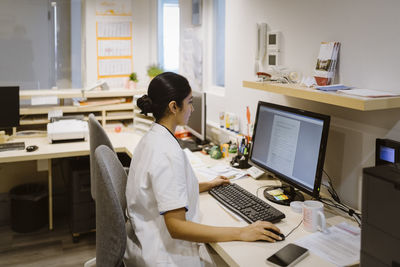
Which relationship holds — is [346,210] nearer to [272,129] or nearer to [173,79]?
[272,129]

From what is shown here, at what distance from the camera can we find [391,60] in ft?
5.07

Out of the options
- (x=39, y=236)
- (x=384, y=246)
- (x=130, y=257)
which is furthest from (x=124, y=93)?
(x=384, y=246)

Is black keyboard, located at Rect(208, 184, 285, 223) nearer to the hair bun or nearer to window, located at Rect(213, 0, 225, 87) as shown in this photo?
the hair bun

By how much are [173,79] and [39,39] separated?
8.79 ft

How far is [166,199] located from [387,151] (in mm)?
884

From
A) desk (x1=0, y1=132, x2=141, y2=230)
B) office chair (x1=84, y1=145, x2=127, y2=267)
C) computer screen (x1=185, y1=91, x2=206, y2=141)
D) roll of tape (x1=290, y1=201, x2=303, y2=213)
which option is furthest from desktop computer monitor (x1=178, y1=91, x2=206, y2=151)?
office chair (x1=84, y1=145, x2=127, y2=267)

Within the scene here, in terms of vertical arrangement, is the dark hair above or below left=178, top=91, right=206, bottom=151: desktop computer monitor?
above

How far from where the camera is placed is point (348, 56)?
1754 mm

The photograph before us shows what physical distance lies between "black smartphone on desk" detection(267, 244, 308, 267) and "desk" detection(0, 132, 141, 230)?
176 cm

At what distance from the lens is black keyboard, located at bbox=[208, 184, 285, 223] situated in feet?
5.40

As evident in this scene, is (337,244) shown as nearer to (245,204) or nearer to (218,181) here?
(245,204)

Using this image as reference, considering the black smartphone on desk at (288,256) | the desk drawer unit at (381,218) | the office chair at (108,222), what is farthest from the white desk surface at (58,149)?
the desk drawer unit at (381,218)

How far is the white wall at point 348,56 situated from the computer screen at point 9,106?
2069 mm

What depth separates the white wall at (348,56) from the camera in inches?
61.6
